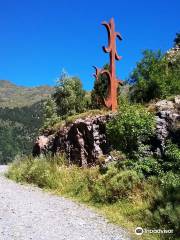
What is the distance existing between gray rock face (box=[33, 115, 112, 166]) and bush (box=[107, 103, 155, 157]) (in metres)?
2.07

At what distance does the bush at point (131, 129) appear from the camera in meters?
16.0

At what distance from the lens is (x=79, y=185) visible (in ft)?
52.4

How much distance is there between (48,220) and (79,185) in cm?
473

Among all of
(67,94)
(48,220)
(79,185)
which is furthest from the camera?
(67,94)

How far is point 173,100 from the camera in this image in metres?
17.3

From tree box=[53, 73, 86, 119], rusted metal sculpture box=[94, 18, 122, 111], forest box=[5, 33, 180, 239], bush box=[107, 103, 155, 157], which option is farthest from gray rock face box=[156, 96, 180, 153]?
tree box=[53, 73, 86, 119]

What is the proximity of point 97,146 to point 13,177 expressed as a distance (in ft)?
13.8

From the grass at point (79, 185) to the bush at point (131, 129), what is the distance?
1353 millimetres

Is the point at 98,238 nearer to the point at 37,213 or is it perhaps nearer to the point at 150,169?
the point at 37,213

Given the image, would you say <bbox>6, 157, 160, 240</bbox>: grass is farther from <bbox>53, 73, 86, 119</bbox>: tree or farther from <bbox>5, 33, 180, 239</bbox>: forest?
<bbox>53, 73, 86, 119</bbox>: tree

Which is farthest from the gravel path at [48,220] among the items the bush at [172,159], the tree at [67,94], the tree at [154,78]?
the tree at [67,94]

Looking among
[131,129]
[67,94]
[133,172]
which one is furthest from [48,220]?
[67,94]

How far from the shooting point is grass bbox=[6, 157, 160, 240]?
38.9 ft

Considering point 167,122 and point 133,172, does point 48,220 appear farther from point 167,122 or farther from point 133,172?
point 167,122
